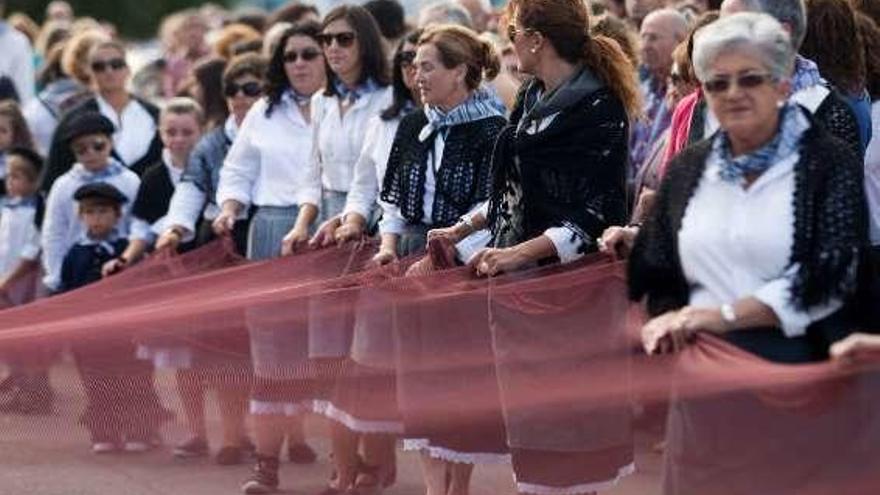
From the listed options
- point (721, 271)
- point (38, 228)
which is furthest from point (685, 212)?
point (38, 228)

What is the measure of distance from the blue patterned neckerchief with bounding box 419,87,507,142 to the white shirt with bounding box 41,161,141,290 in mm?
3364

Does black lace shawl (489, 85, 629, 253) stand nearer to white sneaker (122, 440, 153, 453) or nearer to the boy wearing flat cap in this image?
white sneaker (122, 440, 153, 453)

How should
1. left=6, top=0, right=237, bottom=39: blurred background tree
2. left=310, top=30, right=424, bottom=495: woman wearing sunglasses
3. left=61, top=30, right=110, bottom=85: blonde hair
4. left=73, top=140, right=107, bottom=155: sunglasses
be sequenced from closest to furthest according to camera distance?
left=310, top=30, right=424, bottom=495: woman wearing sunglasses, left=73, top=140, right=107, bottom=155: sunglasses, left=61, top=30, right=110, bottom=85: blonde hair, left=6, top=0, right=237, bottom=39: blurred background tree

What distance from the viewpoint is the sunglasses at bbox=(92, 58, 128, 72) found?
13.9m

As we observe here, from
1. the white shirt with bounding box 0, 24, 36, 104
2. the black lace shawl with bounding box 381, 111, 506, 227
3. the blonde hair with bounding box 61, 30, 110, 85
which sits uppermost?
the white shirt with bounding box 0, 24, 36, 104

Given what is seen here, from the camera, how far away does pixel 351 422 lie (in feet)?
29.8

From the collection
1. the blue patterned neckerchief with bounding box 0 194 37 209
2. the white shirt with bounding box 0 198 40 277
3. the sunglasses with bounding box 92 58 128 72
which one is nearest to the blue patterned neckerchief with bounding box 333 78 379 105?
the white shirt with bounding box 0 198 40 277

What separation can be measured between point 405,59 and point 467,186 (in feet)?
3.69

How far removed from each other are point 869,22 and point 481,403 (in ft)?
5.99

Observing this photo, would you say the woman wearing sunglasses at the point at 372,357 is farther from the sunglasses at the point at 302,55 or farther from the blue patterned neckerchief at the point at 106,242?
the blue patterned neckerchief at the point at 106,242

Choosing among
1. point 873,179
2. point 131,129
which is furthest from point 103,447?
point 131,129

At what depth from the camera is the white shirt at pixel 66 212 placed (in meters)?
12.2

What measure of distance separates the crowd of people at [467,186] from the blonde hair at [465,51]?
11mm

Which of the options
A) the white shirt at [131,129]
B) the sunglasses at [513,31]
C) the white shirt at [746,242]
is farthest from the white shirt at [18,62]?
the white shirt at [746,242]
